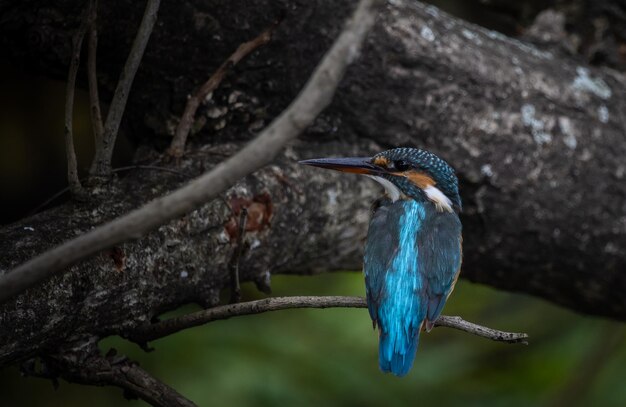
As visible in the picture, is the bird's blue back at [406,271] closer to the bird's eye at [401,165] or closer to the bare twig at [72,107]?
the bird's eye at [401,165]

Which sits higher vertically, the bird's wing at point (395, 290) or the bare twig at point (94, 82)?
the bare twig at point (94, 82)

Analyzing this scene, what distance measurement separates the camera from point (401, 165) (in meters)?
2.49

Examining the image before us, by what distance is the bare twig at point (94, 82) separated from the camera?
212 cm

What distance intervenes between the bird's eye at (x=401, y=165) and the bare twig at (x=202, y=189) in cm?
122

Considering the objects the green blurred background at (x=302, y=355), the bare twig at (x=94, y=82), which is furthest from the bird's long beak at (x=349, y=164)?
the green blurred background at (x=302, y=355)

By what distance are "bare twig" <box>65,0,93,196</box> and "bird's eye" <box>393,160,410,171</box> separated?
86 cm

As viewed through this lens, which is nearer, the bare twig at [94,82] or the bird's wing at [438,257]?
the bare twig at [94,82]

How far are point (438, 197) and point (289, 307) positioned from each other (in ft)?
2.78

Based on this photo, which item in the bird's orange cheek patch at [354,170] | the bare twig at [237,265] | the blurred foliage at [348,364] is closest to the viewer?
the bare twig at [237,265]

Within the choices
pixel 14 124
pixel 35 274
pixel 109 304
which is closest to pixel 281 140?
pixel 35 274

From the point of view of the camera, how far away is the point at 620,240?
307 centimetres

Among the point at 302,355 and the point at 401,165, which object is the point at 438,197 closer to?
the point at 401,165

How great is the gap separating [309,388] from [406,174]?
36.0 inches

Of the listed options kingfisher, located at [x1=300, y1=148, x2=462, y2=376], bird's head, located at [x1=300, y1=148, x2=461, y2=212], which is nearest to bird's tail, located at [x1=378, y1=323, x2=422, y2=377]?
kingfisher, located at [x1=300, y1=148, x2=462, y2=376]
